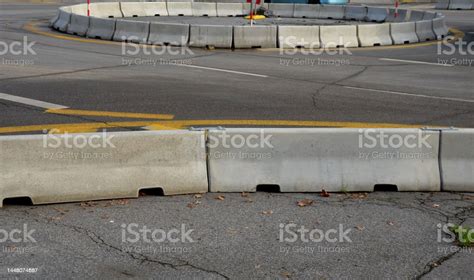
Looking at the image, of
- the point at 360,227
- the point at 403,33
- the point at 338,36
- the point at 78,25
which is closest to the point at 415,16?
the point at 403,33

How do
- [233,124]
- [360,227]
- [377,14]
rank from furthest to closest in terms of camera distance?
[377,14], [233,124], [360,227]

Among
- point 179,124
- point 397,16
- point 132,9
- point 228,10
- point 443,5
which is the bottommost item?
point 443,5

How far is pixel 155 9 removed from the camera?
99.8 feet

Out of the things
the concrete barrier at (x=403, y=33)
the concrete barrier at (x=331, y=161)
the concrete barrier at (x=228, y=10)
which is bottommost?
the concrete barrier at (x=228, y=10)

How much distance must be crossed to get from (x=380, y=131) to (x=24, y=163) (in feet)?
12.1

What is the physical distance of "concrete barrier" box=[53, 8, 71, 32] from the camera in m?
23.6

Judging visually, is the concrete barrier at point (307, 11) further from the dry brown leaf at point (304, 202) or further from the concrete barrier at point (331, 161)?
the dry brown leaf at point (304, 202)

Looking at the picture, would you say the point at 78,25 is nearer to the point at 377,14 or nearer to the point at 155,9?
the point at 155,9

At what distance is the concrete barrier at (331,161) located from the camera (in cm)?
823

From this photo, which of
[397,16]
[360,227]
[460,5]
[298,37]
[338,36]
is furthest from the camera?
[460,5]

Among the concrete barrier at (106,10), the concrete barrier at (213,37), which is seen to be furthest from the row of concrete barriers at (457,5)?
the concrete barrier at (213,37)

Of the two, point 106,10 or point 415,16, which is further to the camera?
point 415,16

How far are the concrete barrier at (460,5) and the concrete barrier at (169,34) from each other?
23.9 m

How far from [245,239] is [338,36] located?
14.8 m
